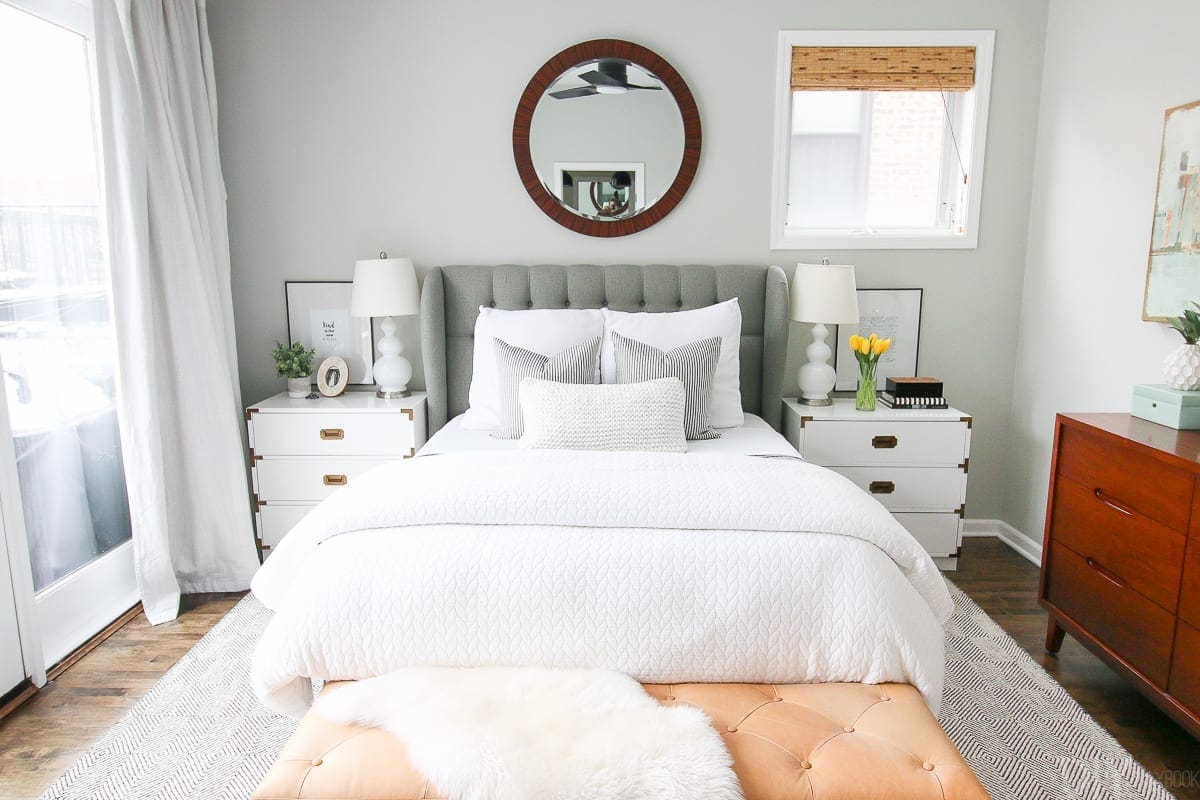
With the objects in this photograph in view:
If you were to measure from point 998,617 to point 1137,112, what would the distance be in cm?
189

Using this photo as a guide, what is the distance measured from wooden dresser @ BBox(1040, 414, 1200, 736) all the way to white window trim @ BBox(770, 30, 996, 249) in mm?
1316

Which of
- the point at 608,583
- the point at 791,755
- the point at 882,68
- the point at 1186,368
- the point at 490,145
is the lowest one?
the point at 791,755

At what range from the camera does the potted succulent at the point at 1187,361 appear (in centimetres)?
232

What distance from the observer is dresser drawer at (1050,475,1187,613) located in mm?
2123

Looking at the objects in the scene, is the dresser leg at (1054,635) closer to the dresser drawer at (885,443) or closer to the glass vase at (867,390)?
the dresser drawer at (885,443)

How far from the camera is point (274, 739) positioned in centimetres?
227

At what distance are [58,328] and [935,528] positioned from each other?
336 centimetres

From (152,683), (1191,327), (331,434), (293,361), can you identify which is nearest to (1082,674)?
(1191,327)

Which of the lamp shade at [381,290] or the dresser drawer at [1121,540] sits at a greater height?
the lamp shade at [381,290]

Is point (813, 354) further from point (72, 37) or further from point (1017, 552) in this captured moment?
point (72, 37)

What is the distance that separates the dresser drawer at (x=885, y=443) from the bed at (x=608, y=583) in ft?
3.64

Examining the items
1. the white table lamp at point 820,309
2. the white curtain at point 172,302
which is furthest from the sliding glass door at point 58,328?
the white table lamp at point 820,309

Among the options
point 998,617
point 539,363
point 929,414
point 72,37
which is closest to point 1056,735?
point 998,617

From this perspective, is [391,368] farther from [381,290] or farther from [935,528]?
[935,528]
